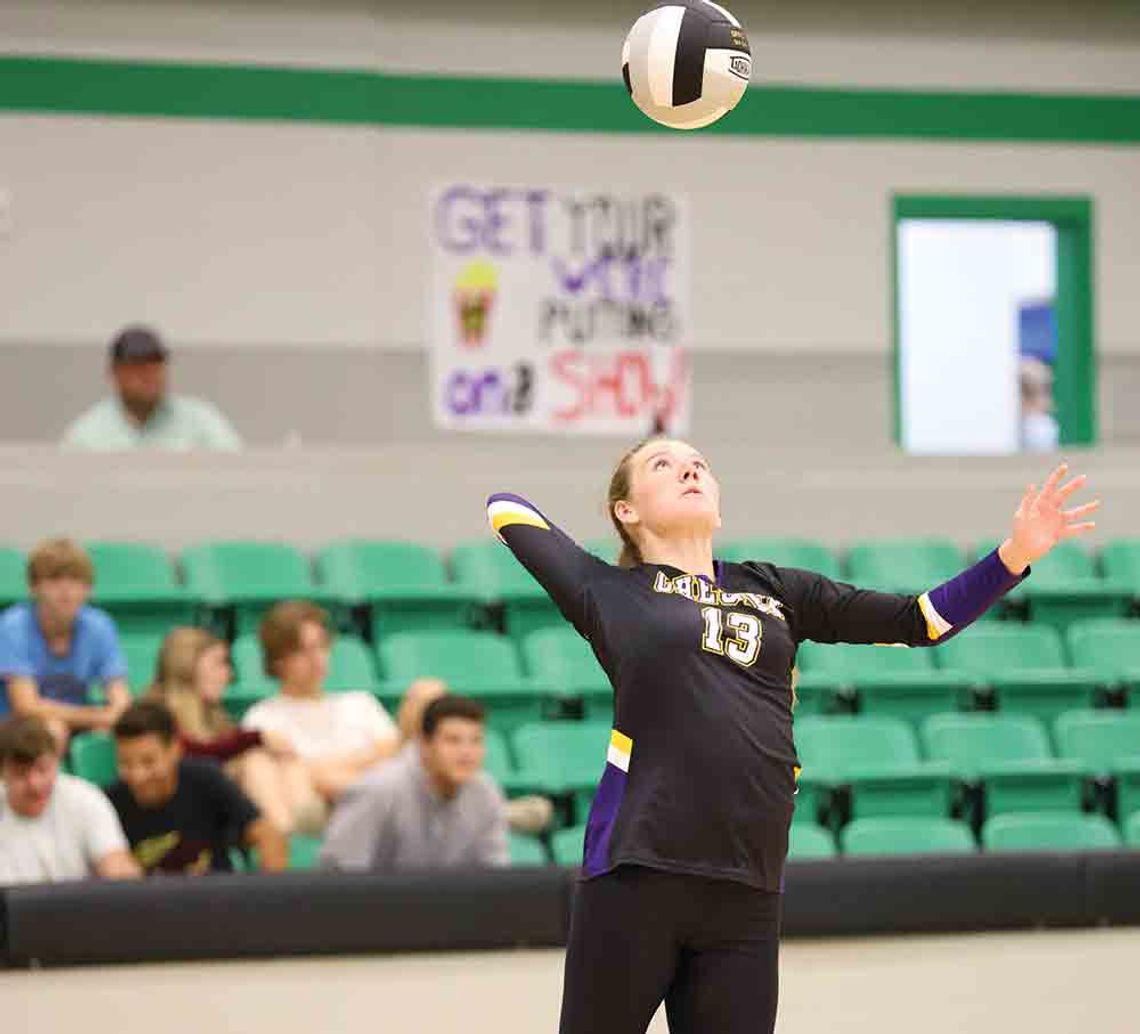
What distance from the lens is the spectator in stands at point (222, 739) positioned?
8.07m

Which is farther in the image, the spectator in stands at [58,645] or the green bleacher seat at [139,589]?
the green bleacher seat at [139,589]

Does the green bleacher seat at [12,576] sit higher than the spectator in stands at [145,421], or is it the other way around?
the spectator in stands at [145,421]

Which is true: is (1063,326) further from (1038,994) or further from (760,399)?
(1038,994)

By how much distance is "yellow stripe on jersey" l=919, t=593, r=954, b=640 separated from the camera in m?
4.41

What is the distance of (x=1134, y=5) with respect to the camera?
14055mm

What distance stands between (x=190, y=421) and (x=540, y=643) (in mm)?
2255

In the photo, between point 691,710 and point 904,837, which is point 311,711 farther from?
point 691,710

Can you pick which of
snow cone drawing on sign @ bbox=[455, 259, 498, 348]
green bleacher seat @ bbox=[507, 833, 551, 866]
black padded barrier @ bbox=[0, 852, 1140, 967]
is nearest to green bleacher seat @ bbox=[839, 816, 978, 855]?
Result: black padded barrier @ bbox=[0, 852, 1140, 967]

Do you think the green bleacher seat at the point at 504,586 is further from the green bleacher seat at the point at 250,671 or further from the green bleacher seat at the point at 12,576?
the green bleacher seat at the point at 12,576

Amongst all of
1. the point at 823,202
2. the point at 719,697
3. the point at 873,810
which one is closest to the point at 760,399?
the point at 823,202

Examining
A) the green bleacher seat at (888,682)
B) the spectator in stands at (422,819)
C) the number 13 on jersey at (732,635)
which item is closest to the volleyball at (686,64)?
the number 13 on jersey at (732,635)

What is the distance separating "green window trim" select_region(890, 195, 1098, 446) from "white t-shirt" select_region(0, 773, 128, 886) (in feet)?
24.1

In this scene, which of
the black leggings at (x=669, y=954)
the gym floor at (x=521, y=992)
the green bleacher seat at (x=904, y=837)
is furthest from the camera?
the green bleacher seat at (x=904, y=837)

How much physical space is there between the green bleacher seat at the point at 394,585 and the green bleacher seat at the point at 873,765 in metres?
1.74
